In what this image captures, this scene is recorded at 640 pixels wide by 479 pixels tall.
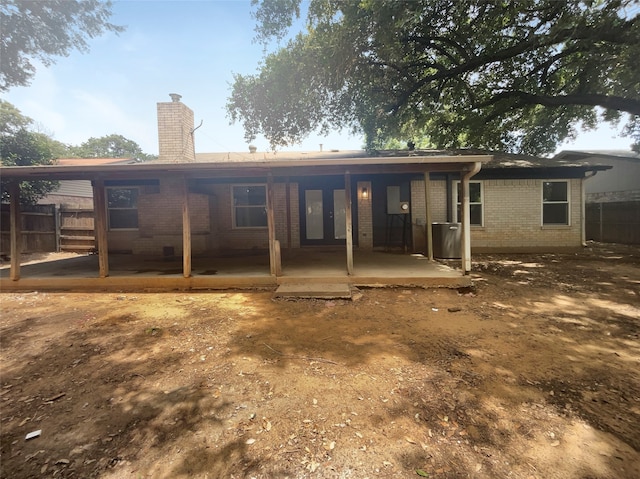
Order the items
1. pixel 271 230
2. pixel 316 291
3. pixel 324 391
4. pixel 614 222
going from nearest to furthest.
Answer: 1. pixel 324 391
2. pixel 316 291
3. pixel 271 230
4. pixel 614 222

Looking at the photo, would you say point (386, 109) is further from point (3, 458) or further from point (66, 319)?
point (3, 458)

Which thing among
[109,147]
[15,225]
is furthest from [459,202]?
[109,147]

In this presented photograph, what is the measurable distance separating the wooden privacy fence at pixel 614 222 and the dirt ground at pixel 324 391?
37.2ft

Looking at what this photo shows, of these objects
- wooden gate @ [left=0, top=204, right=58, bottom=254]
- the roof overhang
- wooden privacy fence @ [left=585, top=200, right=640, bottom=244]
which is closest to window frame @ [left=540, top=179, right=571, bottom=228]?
wooden privacy fence @ [left=585, top=200, right=640, bottom=244]

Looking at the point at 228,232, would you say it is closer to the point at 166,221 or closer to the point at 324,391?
the point at 166,221

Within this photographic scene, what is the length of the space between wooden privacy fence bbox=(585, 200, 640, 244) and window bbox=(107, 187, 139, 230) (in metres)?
19.6

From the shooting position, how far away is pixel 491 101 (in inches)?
450

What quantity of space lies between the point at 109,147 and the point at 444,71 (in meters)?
55.8

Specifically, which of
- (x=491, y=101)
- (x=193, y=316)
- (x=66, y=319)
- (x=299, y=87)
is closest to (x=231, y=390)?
(x=193, y=316)

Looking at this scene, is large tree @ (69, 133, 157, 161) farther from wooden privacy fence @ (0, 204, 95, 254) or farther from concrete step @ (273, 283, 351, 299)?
concrete step @ (273, 283, 351, 299)

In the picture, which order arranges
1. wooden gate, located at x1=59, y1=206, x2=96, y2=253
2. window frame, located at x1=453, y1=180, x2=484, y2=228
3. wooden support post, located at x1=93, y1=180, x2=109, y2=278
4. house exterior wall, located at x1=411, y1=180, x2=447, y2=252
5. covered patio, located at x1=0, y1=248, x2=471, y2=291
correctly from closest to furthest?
covered patio, located at x1=0, y1=248, x2=471, y2=291 → wooden support post, located at x1=93, y1=180, x2=109, y2=278 → window frame, located at x1=453, y1=180, x2=484, y2=228 → house exterior wall, located at x1=411, y1=180, x2=447, y2=252 → wooden gate, located at x1=59, y1=206, x2=96, y2=253

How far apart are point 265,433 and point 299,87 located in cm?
1090

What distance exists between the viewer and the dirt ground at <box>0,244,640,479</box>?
2021 mm

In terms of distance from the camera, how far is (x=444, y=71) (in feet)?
33.7
